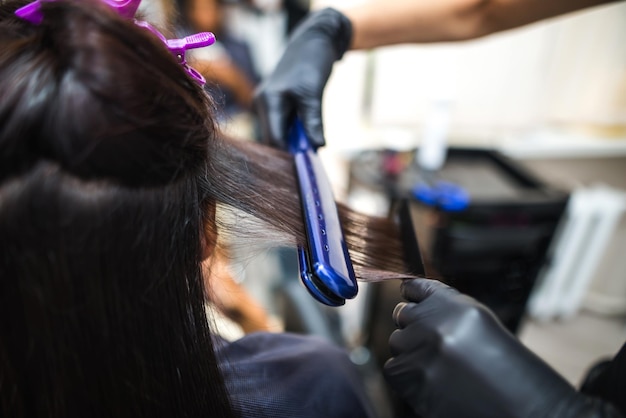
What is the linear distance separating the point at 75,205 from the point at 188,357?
0.60 ft

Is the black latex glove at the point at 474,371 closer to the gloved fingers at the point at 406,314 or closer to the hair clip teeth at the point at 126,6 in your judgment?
the gloved fingers at the point at 406,314

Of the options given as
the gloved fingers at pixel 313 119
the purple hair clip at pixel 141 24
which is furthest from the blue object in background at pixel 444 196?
the purple hair clip at pixel 141 24

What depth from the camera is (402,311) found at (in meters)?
0.44

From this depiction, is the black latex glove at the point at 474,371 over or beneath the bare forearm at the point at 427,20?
beneath

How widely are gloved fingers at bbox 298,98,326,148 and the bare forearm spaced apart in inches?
10.8

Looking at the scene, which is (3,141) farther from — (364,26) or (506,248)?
(506,248)

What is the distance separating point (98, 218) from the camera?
0.92ft

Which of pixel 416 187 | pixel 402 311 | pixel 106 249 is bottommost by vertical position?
pixel 416 187

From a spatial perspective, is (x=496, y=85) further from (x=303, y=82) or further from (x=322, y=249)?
(x=322, y=249)

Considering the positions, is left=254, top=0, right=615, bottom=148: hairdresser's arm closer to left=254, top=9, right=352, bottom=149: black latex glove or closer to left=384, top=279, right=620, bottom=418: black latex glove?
left=254, top=9, right=352, bottom=149: black latex glove

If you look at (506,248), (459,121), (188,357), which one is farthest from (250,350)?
(459,121)

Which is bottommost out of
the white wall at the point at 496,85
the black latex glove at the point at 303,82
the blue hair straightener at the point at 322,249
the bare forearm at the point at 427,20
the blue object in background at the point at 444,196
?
the blue object in background at the point at 444,196

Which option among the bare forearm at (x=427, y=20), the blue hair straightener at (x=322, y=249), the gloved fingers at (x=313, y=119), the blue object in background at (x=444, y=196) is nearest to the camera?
the blue hair straightener at (x=322, y=249)

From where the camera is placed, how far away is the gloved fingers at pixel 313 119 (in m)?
0.68
